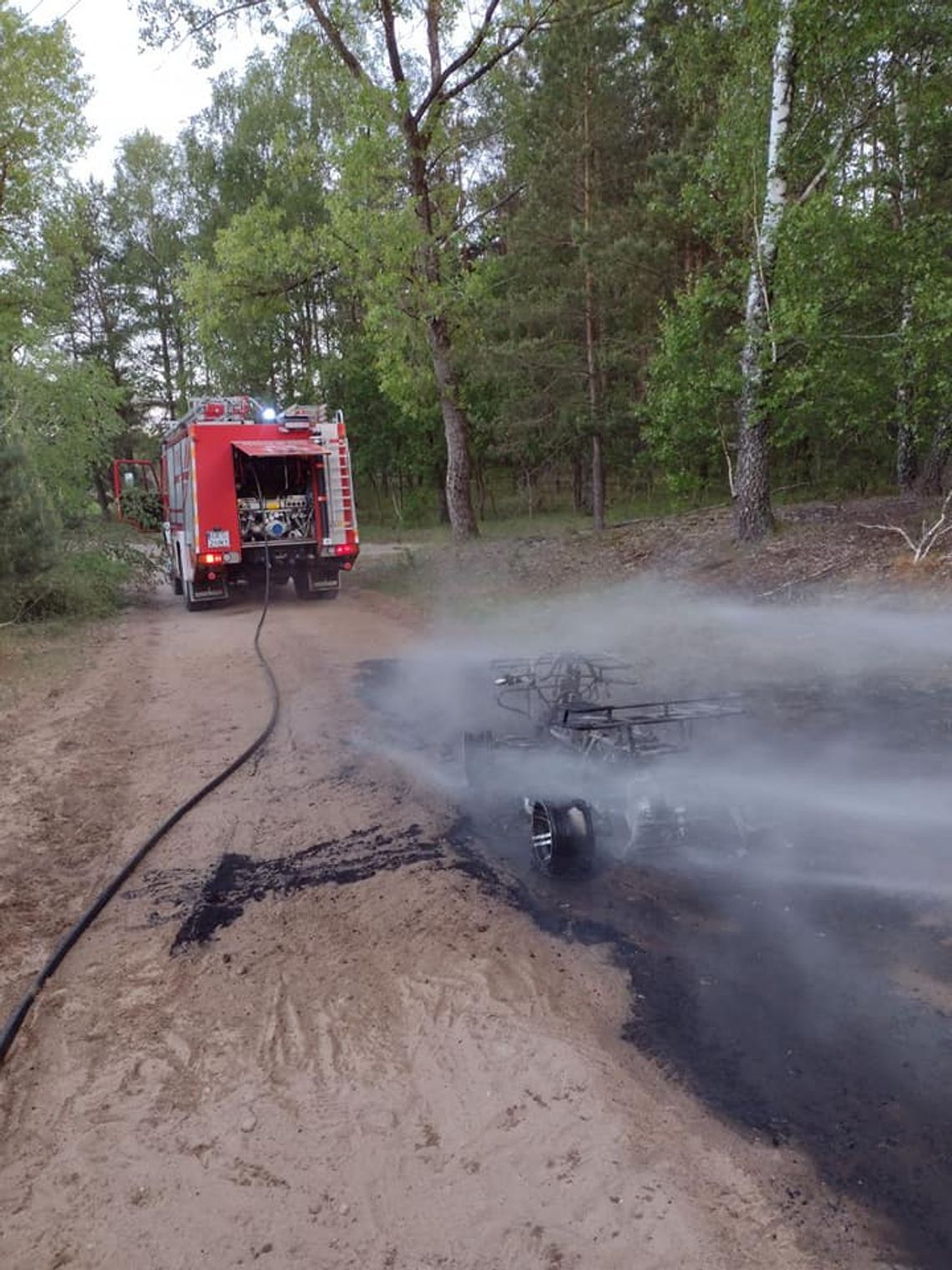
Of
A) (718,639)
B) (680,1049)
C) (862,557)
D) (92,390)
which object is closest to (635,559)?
(862,557)

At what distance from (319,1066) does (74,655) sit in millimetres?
9286

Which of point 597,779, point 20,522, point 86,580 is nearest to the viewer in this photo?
point 597,779

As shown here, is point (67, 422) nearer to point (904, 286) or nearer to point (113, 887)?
point (113, 887)

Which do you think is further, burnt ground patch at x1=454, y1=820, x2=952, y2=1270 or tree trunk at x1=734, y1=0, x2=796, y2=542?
tree trunk at x1=734, y1=0, x2=796, y2=542

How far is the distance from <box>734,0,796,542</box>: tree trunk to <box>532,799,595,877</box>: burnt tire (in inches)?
343

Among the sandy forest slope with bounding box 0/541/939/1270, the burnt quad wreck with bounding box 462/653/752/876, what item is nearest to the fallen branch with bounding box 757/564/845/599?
the burnt quad wreck with bounding box 462/653/752/876

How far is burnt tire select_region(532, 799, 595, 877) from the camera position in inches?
179

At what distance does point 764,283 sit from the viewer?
460 inches

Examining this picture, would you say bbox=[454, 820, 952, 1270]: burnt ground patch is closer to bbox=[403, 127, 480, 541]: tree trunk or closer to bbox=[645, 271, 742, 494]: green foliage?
bbox=[645, 271, 742, 494]: green foliage

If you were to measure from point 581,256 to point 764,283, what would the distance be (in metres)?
8.95

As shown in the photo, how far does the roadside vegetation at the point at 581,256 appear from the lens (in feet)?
36.9

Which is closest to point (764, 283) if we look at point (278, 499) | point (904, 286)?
point (904, 286)

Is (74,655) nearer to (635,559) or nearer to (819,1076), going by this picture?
(635,559)

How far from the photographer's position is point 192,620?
47.0 ft
